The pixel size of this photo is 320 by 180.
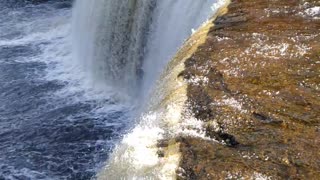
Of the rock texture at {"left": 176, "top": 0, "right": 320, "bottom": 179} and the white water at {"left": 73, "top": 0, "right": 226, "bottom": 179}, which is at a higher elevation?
the rock texture at {"left": 176, "top": 0, "right": 320, "bottom": 179}

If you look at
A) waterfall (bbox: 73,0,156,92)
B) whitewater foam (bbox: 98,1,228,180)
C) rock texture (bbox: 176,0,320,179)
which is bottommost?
waterfall (bbox: 73,0,156,92)

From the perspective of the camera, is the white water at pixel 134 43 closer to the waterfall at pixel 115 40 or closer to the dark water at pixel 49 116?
the waterfall at pixel 115 40

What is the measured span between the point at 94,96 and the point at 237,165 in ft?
27.3

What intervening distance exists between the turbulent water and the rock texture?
244 cm

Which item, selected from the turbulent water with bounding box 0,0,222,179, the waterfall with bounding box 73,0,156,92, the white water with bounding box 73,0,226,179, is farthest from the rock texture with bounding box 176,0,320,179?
the waterfall with bounding box 73,0,156,92

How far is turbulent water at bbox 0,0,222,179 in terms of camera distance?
9680 millimetres

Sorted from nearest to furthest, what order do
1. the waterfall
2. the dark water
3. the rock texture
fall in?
1. the rock texture
2. the dark water
3. the waterfall

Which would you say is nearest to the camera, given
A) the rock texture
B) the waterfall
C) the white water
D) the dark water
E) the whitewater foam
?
the rock texture

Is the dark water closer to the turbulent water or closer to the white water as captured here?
the turbulent water

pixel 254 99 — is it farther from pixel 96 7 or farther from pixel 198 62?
pixel 96 7

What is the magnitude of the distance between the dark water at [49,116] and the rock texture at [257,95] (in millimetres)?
4487

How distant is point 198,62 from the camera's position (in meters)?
5.69

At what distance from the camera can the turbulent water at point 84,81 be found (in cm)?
968

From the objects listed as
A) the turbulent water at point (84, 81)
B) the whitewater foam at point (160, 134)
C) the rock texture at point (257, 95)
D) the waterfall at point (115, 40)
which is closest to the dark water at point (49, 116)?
the turbulent water at point (84, 81)
